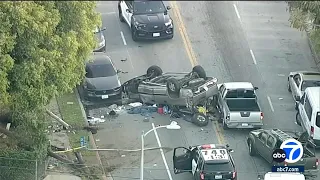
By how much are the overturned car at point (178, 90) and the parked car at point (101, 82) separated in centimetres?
54

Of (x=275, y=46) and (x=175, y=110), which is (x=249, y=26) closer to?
(x=275, y=46)

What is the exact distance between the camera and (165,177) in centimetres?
3394

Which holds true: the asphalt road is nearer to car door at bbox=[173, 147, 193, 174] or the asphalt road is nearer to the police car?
car door at bbox=[173, 147, 193, 174]

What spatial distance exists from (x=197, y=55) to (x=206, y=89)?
648 cm

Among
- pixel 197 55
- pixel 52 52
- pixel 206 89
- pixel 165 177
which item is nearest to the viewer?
pixel 52 52

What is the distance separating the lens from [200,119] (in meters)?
37.7

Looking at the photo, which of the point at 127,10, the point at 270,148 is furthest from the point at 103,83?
the point at 270,148

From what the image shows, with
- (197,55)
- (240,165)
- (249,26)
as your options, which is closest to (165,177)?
(240,165)

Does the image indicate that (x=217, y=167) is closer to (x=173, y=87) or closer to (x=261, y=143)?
(x=261, y=143)

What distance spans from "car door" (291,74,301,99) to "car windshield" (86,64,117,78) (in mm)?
7544

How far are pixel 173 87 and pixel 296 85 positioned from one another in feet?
17.6

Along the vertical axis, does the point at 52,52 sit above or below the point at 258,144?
above

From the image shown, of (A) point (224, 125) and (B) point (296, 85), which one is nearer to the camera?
(A) point (224, 125)

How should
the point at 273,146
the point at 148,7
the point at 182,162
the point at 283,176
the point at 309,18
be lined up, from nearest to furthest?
1. the point at 283,176
2. the point at 182,162
3. the point at 273,146
4. the point at 309,18
5. the point at 148,7
